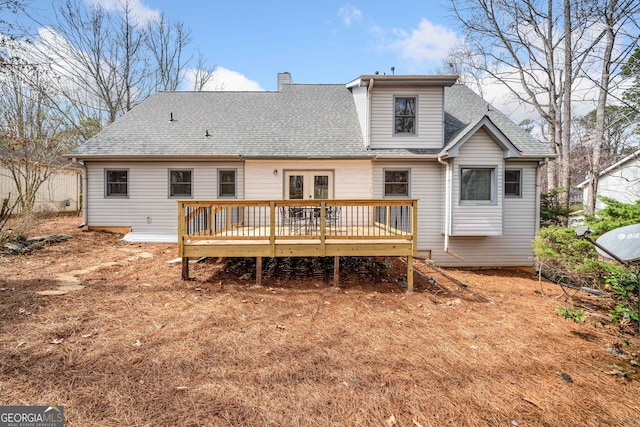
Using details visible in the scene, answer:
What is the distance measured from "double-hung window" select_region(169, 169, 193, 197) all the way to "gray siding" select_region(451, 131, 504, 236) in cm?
868

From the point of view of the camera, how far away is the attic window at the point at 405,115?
972 cm

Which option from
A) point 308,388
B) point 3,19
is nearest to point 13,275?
point 3,19

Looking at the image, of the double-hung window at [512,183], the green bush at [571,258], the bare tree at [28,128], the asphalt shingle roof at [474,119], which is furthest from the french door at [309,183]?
the bare tree at [28,128]

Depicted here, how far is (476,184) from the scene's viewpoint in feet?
29.5

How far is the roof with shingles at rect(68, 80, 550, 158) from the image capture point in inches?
380

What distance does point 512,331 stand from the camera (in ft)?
14.1

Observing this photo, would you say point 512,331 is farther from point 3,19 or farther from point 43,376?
point 3,19

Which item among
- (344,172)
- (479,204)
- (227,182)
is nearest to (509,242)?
(479,204)

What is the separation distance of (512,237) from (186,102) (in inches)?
540

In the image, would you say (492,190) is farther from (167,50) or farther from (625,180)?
(167,50)

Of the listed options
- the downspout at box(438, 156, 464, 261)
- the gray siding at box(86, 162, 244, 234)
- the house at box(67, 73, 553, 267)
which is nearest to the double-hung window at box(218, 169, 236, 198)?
the house at box(67, 73, 553, 267)

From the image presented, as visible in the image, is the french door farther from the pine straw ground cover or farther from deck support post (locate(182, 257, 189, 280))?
deck support post (locate(182, 257, 189, 280))

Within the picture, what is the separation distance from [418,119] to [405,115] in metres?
0.45

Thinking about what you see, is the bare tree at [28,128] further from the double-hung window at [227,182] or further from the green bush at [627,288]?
the green bush at [627,288]
